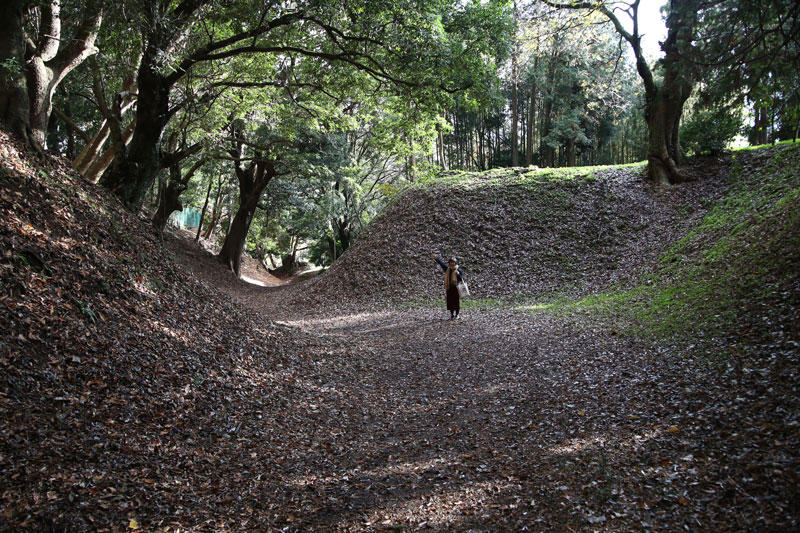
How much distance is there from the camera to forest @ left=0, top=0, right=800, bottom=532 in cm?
358

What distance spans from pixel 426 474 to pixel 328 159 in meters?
20.7

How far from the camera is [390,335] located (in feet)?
37.2

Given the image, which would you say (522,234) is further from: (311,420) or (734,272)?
(311,420)

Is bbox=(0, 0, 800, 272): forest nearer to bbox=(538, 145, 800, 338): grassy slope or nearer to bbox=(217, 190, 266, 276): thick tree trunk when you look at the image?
bbox=(217, 190, 266, 276): thick tree trunk

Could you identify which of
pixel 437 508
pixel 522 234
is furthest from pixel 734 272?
pixel 522 234

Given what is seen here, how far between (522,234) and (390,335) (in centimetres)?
909

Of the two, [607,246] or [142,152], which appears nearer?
[142,152]

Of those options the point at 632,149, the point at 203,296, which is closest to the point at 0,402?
the point at 203,296

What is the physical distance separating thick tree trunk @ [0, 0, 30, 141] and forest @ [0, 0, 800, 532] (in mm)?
34

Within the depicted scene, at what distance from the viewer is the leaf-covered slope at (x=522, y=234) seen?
15.5 meters

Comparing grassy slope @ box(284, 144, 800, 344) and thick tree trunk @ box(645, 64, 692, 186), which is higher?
thick tree trunk @ box(645, 64, 692, 186)

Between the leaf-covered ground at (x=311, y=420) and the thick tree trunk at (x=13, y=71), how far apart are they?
2.41ft

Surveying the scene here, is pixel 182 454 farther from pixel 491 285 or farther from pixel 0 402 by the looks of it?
pixel 491 285

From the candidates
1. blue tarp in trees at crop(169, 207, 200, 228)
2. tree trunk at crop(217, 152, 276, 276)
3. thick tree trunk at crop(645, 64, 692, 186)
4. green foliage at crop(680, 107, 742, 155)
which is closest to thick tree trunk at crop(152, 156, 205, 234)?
tree trunk at crop(217, 152, 276, 276)
